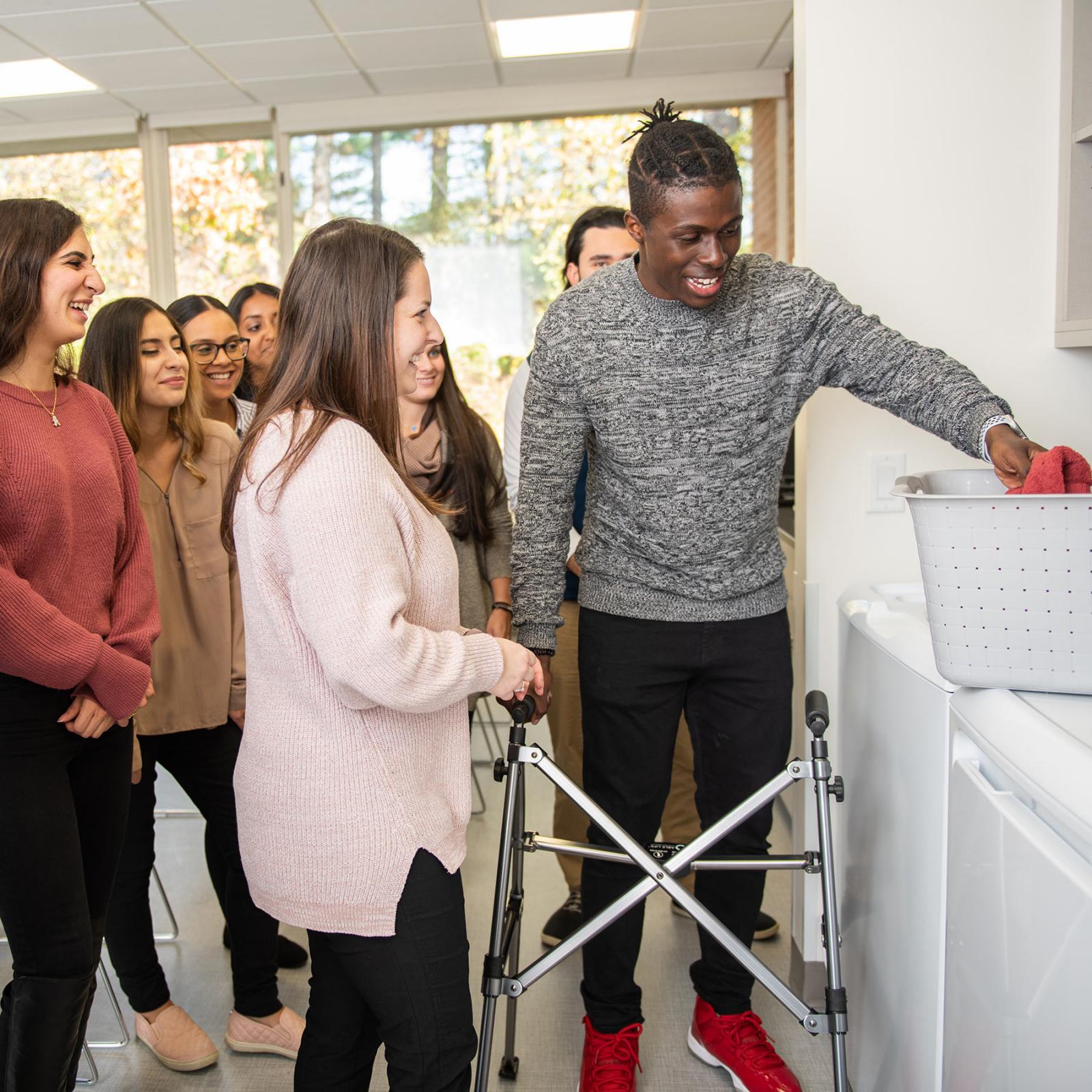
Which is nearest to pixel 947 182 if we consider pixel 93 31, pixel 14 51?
pixel 93 31

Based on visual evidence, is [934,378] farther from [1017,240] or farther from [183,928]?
[183,928]

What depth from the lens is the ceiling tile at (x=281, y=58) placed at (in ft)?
14.3

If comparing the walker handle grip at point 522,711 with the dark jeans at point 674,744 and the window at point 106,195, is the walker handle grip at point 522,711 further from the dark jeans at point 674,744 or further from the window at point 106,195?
the window at point 106,195

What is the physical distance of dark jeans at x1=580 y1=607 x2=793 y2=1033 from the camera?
1.71m

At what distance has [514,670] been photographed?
1.24 metres

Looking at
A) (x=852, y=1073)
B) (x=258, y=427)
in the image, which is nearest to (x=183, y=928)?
(x=852, y=1073)

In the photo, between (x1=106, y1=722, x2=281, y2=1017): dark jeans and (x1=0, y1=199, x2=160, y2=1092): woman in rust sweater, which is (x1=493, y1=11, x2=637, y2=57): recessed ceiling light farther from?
(x1=106, y1=722, x2=281, y2=1017): dark jeans

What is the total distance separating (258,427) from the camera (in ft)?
3.83

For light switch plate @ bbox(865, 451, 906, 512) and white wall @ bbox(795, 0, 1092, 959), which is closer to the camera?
white wall @ bbox(795, 0, 1092, 959)

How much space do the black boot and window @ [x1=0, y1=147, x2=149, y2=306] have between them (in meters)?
4.83

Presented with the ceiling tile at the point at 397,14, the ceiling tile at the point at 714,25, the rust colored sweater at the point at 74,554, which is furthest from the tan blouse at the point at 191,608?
the ceiling tile at the point at 714,25

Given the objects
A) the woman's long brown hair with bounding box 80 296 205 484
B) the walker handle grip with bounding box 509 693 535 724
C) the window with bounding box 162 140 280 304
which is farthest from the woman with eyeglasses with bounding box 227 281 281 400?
the window with bounding box 162 140 280 304

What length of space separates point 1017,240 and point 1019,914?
52.8 inches

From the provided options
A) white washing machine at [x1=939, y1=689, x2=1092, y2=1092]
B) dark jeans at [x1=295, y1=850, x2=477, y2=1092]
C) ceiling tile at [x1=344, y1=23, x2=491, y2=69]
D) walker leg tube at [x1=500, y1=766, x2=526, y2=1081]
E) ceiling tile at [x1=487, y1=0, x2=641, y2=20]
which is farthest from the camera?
ceiling tile at [x1=344, y1=23, x2=491, y2=69]
